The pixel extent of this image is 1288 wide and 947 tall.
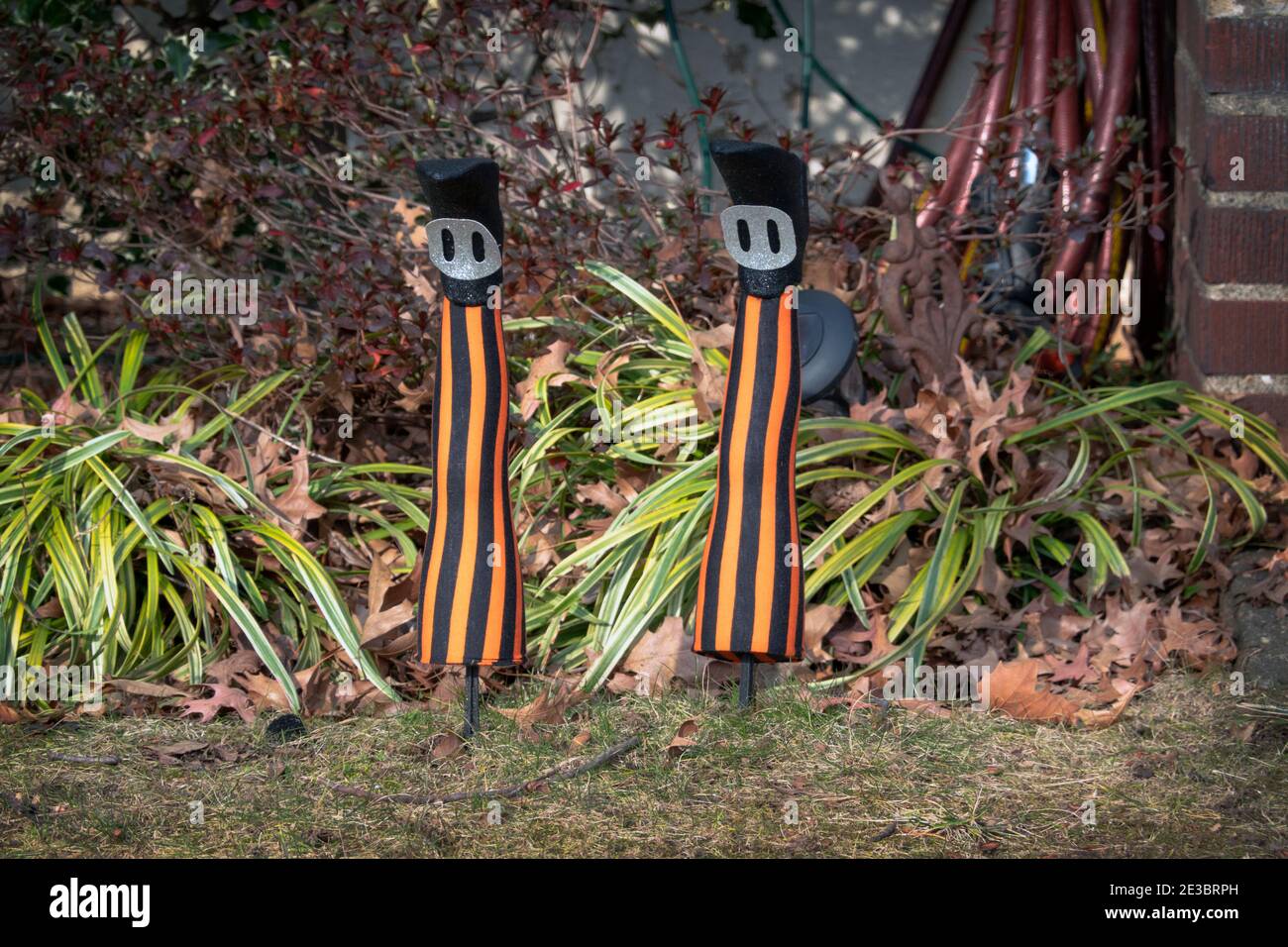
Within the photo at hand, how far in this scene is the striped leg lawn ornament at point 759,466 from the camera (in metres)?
2.56

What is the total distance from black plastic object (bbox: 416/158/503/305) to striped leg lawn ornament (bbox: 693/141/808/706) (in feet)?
1.35

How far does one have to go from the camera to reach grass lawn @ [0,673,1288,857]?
239 centimetres

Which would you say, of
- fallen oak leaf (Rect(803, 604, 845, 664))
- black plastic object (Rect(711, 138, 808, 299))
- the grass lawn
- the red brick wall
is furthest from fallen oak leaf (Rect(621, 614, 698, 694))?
Answer: the red brick wall

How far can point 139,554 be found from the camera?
10.8 feet

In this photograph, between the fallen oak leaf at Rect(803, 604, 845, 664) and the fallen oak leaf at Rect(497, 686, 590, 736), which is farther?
the fallen oak leaf at Rect(803, 604, 845, 664)

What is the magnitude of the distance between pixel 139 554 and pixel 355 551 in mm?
483

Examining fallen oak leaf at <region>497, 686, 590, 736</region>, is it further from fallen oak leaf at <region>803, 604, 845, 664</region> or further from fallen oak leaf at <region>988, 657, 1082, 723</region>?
fallen oak leaf at <region>988, 657, 1082, 723</region>

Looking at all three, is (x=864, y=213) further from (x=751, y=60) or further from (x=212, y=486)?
(x=212, y=486)

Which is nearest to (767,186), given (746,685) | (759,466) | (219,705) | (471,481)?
(759,466)

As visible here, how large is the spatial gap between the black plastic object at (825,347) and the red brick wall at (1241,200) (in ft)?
3.84

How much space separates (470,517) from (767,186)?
0.78 m

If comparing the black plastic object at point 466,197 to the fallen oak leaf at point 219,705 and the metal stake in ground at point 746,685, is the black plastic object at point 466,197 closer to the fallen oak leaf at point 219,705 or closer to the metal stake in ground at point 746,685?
the metal stake in ground at point 746,685

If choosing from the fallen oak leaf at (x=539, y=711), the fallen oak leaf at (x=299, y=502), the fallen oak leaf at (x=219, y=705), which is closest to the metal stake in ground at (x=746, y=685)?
the fallen oak leaf at (x=539, y=711)

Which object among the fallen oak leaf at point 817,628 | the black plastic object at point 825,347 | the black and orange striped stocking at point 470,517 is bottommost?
the fallen oak leaf at point 817,628
